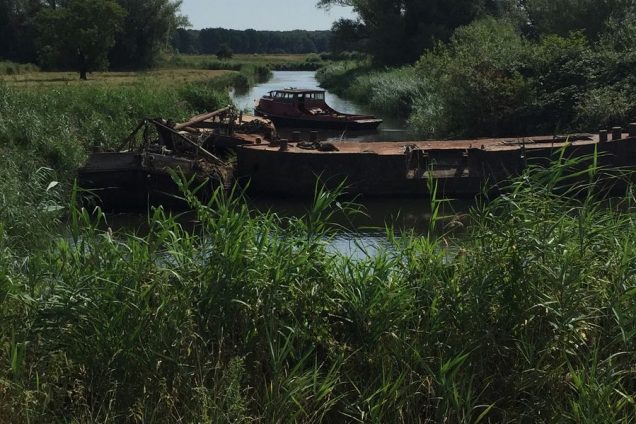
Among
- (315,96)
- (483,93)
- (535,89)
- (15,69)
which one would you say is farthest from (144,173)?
(15,69)

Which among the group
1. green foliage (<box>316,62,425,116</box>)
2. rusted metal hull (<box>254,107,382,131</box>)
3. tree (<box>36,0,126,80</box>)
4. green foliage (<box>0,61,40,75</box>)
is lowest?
rusted metal hull (<box>254,107,382,131</box>)

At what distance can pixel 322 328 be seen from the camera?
4402 mm

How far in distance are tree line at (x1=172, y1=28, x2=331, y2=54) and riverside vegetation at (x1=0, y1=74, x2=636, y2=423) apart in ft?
477

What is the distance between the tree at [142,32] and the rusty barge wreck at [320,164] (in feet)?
156

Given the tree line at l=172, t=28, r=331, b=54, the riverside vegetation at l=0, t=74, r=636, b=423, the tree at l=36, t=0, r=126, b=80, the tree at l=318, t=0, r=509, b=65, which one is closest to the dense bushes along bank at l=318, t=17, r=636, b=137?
the riverside vegetation at l=0, t=74, r=636, b=423

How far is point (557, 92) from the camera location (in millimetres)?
22203

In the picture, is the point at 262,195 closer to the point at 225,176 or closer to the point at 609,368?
the point at 225,176

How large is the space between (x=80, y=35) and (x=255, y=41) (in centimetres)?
12540

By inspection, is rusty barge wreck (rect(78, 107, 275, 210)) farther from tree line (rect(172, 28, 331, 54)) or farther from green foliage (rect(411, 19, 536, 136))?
tree line (rect(172, 28, 331, 54))

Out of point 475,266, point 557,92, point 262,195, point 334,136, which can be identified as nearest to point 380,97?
point 334,136

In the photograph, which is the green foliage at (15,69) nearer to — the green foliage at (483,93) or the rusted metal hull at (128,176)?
the green foliage at (483,93)

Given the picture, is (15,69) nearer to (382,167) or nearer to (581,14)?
(581,14)

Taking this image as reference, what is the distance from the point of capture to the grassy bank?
3.94m

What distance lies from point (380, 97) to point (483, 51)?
1106 centimetres
